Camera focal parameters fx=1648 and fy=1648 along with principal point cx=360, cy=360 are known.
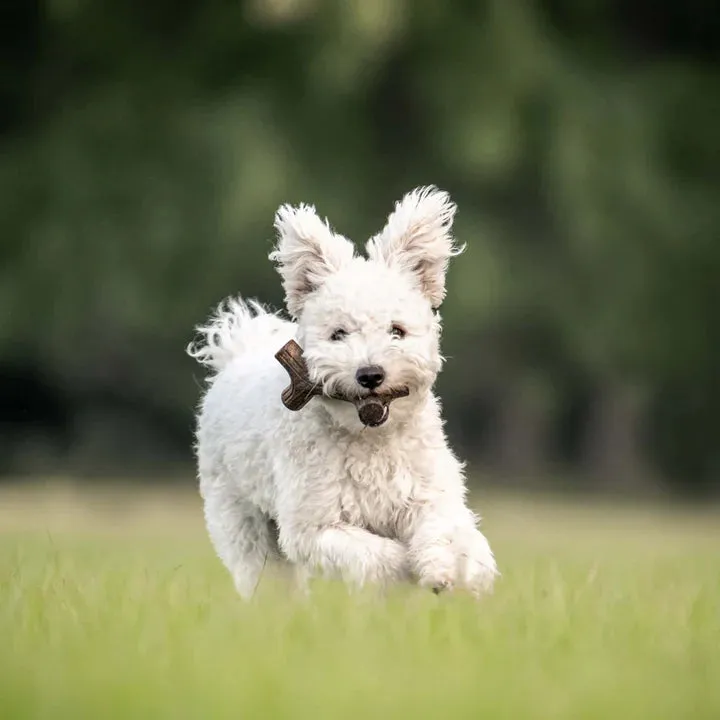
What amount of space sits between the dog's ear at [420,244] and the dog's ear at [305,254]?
0.58ft

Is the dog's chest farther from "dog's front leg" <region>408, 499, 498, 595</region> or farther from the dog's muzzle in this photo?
the dog's muzzle

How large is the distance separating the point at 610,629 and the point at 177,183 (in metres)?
16.0

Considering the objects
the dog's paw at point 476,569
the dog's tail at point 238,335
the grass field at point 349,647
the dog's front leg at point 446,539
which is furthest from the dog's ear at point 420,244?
the dog's tail at point 238,335

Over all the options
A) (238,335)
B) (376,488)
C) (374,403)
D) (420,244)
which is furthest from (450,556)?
(238,335)

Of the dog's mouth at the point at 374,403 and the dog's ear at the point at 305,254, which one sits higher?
the dog's ear at the point at 305,254

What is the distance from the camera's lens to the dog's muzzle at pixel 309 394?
696 cm

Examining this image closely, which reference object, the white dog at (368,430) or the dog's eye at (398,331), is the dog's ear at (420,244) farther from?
the dog's eye at (398,331)

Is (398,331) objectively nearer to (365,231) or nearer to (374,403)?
(374,403)

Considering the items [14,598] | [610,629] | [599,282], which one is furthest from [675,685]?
[599,282]

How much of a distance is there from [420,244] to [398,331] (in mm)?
588

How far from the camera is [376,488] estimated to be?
23.9 feet

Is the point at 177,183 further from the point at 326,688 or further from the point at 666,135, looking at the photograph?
the point at 326,688

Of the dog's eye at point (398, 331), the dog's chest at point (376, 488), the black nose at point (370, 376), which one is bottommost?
the dog's chest at point (376, 488)

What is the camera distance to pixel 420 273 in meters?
7.48
